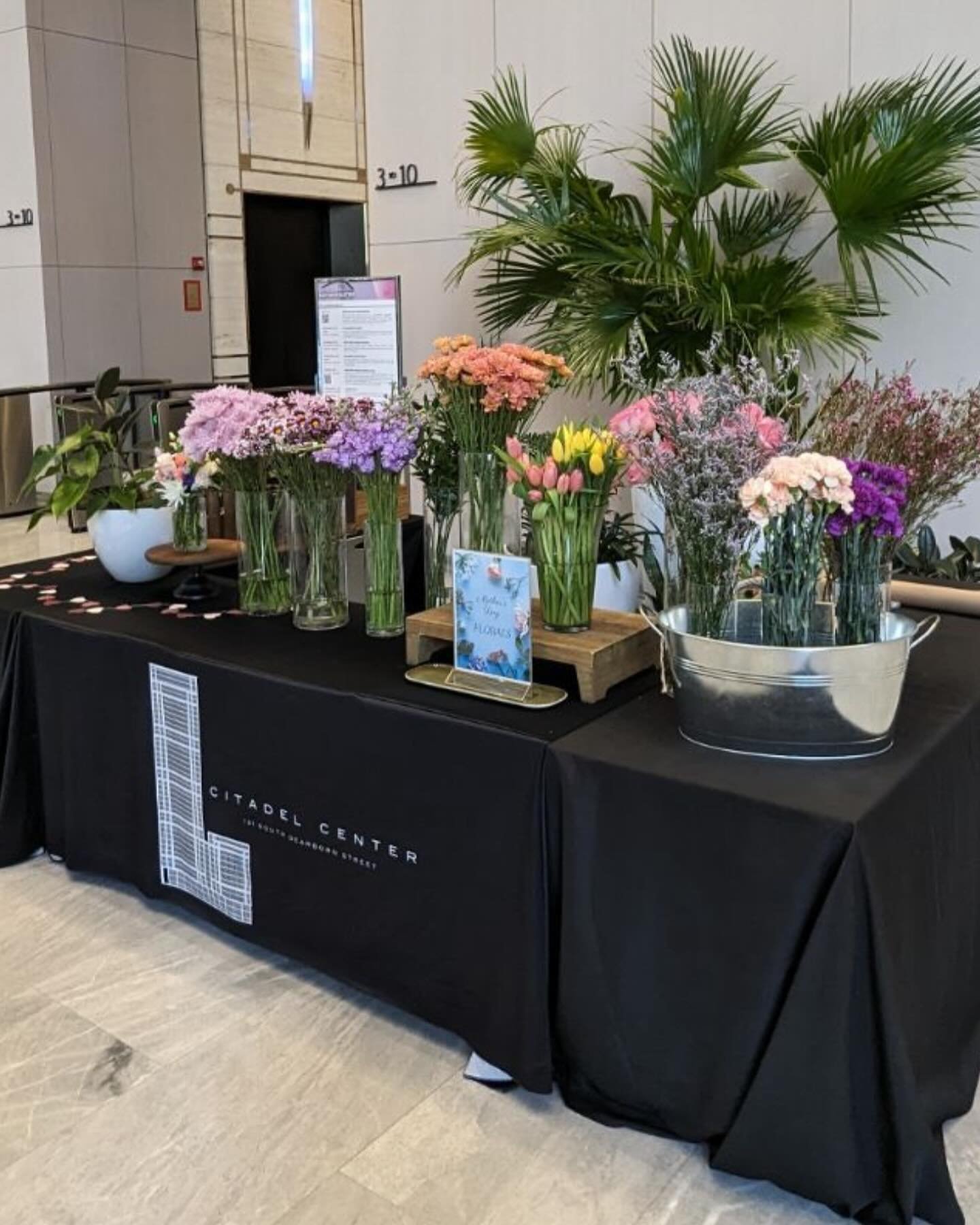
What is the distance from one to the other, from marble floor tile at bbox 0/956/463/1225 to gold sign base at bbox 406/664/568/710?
25.1 inches

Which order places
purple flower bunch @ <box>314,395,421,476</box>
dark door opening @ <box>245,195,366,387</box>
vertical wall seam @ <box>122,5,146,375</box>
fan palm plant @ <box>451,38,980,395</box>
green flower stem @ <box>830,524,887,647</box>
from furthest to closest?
dark door opening @ <box>245,195,366,387</box> → vertical wall seam @ <box>122,5,146,375</box> → fan palm plant @ <box>451,38,980,395</box> → purple flower bunch @ <box>314,395,421,476</box> → green flower stem @ <box>830,524,887,647</box>

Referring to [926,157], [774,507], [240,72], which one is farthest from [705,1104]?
[240,72]

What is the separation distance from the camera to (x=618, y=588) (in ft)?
7.59

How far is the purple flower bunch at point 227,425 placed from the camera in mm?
2361

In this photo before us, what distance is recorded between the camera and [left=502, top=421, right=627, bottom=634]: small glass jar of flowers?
1987mm

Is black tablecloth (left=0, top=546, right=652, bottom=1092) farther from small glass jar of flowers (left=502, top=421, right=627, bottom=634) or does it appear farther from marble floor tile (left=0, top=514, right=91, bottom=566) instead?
marble floor tile (left=0, top=514, right=91, bottom=566)

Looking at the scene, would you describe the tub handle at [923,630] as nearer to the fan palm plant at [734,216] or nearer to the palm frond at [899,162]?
the fan palm plant at [734,216]

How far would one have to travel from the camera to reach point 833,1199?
1649mm

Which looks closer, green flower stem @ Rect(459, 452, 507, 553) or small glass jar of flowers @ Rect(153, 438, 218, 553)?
green flower stem @ Rect(459, 452, 507, 553)

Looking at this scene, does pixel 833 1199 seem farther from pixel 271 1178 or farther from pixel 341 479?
pixel 341 479

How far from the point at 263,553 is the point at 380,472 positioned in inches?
16.4

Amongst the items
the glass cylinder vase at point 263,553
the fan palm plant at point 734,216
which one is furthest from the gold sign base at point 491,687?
the fan palm plant at point 734,216

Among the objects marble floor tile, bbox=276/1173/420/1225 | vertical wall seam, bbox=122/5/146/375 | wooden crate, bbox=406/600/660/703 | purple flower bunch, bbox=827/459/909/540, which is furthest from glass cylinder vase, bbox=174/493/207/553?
vertical wall seam, bbox=122/5/146/375

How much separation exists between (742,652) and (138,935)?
59.5 inches
